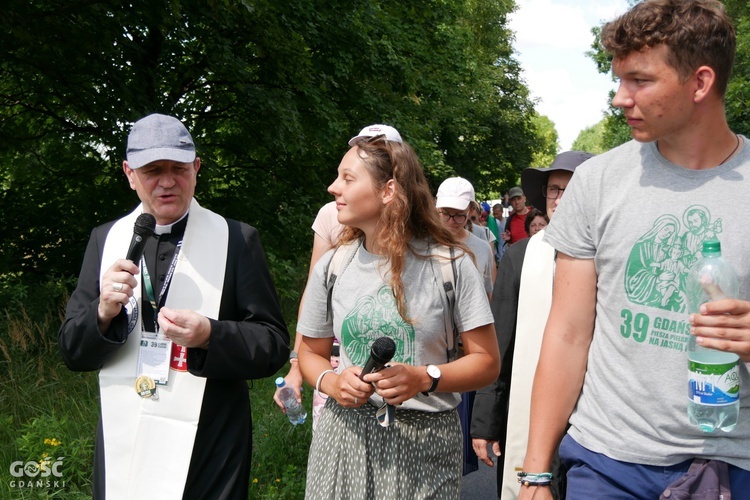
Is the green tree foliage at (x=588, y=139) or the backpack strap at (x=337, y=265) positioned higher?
the green tree foliage at (x=588, y=139)

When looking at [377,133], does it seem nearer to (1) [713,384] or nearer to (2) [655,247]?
(2) [655,247]

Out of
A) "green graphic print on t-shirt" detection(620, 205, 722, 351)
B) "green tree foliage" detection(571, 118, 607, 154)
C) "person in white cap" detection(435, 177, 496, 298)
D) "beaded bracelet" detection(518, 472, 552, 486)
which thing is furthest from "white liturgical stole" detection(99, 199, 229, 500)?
"green tree foliage" detection(571, 118, 607, 154)

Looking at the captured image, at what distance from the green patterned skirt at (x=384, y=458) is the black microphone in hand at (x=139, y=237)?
964 mm

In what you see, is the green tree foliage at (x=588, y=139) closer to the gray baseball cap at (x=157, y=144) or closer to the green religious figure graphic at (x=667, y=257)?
the gray baseball cap at (x=157, y=144)

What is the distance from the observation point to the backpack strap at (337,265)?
3.27 meters

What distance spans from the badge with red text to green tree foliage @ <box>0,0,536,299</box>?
553 centimetres

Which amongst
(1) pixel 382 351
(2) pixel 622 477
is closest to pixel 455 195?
(1) pixel 382 351

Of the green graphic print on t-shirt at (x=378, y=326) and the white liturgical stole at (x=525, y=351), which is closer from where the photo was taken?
the green graphic print on t-shirt at (x=378, y=326)

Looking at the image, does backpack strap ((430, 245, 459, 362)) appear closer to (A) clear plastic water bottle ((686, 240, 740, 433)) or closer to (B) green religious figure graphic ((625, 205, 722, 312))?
(B) green religious figure graphic ((625, 205, 722, 312))

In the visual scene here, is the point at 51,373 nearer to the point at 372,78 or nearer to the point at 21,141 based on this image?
the point at 21,141

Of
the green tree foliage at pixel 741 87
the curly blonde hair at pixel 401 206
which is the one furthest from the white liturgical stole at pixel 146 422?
the green tree foliage at pixel 741 87

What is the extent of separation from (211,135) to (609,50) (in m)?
10.4

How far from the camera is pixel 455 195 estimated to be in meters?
6.15

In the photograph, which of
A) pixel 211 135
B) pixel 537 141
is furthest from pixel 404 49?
pixel 537 141
